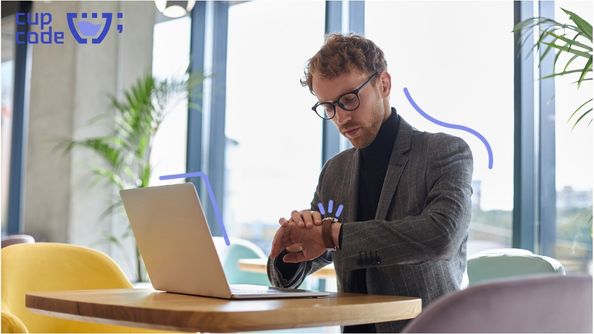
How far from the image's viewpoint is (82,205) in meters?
6.54

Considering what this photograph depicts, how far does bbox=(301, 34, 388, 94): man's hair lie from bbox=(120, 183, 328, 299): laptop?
0.62 meters

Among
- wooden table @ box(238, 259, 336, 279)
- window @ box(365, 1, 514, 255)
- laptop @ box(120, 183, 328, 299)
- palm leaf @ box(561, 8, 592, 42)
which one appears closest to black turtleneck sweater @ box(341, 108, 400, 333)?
laptop @ box(120, 183, 328, 299)

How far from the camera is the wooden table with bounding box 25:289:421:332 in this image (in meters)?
1.41

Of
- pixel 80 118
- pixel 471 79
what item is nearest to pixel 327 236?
pixel 471 79

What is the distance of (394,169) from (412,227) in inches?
10.8

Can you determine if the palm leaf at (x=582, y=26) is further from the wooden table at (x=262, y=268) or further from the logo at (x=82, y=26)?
the logo at (x=82, y=26)

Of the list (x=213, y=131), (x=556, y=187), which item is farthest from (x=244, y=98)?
(x=556, y=187)

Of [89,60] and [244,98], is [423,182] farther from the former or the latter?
[89,60]

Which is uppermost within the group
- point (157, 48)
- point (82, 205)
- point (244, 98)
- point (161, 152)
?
point (157, 48)

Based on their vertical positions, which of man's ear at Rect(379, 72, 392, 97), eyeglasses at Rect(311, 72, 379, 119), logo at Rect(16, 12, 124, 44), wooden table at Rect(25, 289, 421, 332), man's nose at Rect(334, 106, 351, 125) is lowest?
wooden table at Rect(25, 289, 421, 332)

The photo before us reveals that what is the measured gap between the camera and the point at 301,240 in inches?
76.0

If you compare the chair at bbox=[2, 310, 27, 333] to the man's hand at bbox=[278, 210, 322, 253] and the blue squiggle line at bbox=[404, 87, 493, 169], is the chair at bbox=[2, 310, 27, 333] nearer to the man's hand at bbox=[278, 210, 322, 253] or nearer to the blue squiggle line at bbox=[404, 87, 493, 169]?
the man's hand at bbox=[278, 210, 322, 253]

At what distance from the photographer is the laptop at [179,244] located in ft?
5.60

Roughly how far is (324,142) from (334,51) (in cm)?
302
